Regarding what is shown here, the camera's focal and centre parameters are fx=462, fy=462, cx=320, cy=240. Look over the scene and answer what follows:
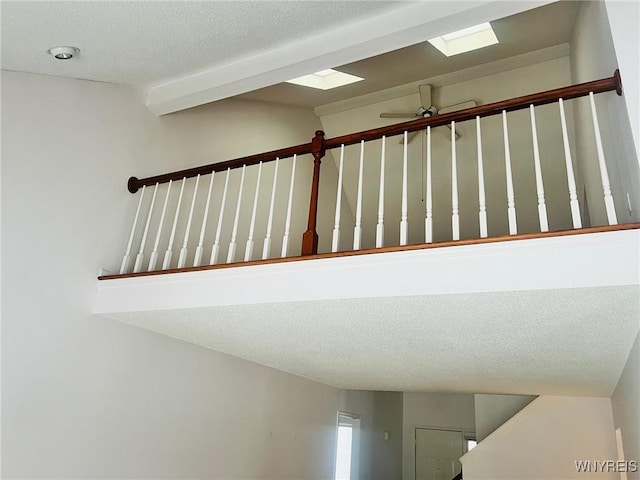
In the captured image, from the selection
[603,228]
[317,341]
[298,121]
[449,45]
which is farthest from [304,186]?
[603,228]

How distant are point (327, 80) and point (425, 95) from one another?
1169mm

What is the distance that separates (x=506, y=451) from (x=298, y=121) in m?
4.66

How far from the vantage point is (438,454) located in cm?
772

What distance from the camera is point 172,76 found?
3648 millimetres

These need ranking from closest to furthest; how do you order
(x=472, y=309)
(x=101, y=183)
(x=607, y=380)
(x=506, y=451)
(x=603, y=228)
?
(x=603, y=228), (x=472, y=309), (x=101, y=183), (x=607, y=380), (x=506, y=451)

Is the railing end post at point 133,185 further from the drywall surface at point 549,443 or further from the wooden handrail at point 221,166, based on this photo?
the drywall surface at point 549,443

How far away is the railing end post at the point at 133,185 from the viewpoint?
3.64 metres

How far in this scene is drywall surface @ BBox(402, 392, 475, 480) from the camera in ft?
25.5

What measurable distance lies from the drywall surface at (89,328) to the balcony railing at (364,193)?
0.30 m

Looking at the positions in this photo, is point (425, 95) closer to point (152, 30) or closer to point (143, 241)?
point (152, 30)

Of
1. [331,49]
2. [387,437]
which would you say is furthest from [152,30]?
[387,437]

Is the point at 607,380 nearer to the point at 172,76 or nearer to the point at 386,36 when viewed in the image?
the point at 386,36

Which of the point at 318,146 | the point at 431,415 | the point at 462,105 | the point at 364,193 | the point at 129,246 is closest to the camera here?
the point at 318,146

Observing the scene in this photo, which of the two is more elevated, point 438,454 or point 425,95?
point 425,95
